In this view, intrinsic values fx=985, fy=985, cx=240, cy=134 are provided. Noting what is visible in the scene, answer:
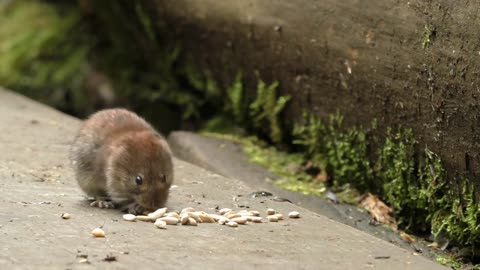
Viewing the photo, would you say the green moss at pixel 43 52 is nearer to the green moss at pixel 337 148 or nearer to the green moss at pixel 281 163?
the green moss at pixel 281 163

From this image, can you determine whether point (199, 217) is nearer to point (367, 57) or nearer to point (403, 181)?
point (403, 181)

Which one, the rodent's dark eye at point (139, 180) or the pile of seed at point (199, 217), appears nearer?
the pile of seed at point (199, 217)

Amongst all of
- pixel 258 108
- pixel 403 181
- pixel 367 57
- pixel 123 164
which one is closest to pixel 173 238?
pixel 123 164

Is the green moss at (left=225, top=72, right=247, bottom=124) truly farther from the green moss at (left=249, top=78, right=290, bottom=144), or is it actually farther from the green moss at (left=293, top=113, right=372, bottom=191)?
the green moss at (left=293, top=113, right=372, bottom=191)

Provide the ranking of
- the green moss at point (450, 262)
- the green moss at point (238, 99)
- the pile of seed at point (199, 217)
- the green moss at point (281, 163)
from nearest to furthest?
the pile of seed at point (199, 217)
the green moss at point (450, 262)
the green moss at point (281, 163)
the green moss at point (238, 99)

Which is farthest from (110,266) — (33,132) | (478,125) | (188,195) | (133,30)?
(133,30)

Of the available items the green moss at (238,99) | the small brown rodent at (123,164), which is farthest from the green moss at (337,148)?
the small brown rodent at (123,164)

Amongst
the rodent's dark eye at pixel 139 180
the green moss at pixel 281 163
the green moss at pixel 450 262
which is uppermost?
the rodent's dark eye at pixel 139 180

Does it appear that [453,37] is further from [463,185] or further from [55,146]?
[55,146]
